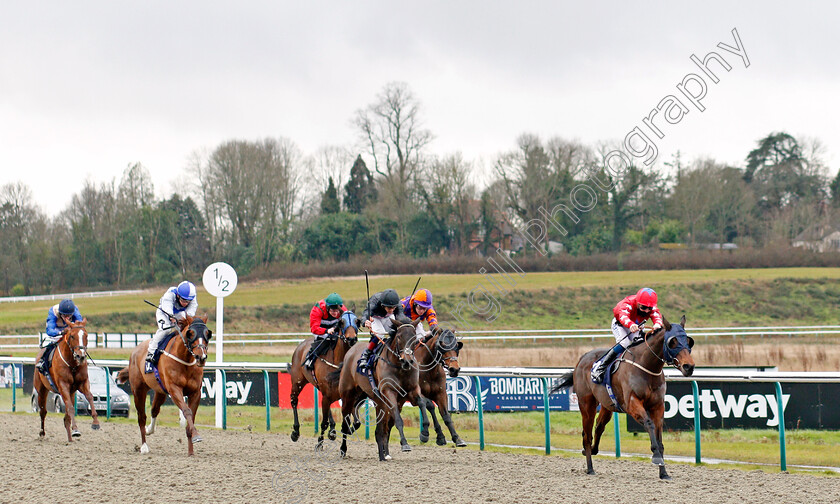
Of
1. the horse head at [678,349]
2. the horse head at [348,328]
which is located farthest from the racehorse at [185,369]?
the horse head at [678,349]

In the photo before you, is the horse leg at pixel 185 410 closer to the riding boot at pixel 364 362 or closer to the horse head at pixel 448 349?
the riding boot at pixel 364 362

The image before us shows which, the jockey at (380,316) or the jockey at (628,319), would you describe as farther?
the jockey at (380,316)

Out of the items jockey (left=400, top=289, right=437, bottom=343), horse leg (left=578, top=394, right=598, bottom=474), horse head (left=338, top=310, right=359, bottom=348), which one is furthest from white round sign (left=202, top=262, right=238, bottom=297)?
horse leg (left=578, top=394, right=598, bottom=474)

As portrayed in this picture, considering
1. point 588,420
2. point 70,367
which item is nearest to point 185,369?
point 70,367

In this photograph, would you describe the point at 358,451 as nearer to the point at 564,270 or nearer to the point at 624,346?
the point at 624,346

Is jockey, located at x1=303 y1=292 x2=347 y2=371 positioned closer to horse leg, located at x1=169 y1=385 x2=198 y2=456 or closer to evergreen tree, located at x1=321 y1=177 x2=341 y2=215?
horse leg, located at x1=169 y1=385 x2=198 y2=456

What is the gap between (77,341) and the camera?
1070 cm

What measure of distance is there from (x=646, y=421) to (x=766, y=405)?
3.94 m

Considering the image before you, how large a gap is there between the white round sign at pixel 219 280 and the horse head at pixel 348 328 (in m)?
4.11

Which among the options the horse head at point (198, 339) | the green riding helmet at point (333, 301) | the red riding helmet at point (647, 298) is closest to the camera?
the red riding helmet at point (647, 298)

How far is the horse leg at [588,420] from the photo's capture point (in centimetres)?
783

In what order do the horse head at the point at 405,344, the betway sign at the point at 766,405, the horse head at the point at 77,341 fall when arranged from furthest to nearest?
1. the horse head at the point at 77,341
2. the betway sign at the point at 766,405
3. the horse head at the point at 405,344

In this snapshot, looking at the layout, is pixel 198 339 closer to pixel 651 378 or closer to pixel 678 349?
pixel 651 378

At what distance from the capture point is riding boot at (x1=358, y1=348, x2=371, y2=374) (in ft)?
28.6
